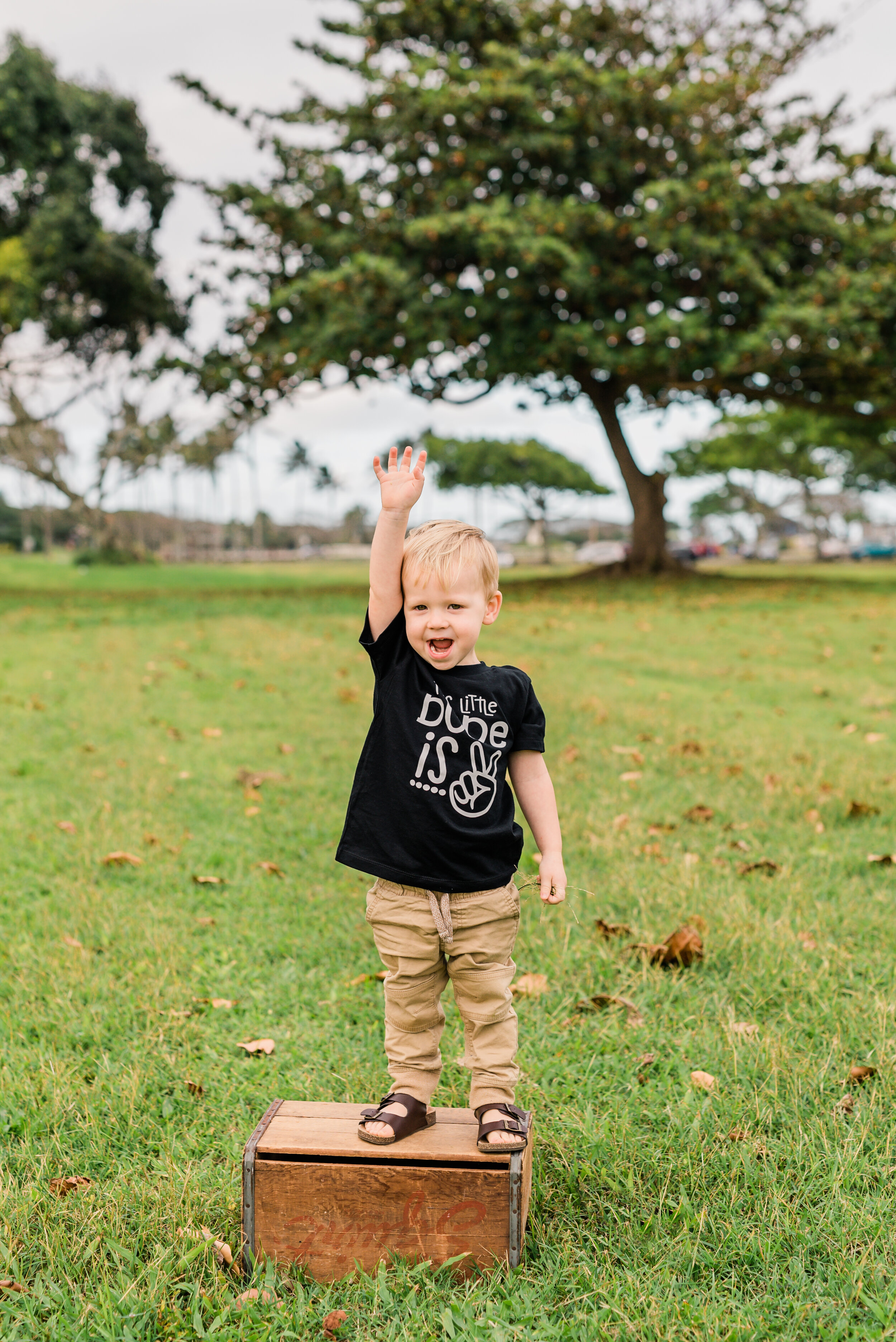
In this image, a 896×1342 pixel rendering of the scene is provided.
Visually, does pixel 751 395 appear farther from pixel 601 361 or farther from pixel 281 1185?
pixel 281 1185

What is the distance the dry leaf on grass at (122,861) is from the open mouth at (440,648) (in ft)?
8.80

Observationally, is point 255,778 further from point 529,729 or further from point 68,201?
point 68,201

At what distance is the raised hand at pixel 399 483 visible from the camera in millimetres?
2182

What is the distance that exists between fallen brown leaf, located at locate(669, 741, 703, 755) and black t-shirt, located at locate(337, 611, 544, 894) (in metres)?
4.25

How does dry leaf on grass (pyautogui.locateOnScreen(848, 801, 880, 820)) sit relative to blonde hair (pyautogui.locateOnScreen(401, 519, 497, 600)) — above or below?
below

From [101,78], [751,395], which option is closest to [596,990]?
[751,395]

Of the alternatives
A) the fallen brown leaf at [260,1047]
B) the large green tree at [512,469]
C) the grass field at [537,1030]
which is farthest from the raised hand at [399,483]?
the large green tree at [512,469]

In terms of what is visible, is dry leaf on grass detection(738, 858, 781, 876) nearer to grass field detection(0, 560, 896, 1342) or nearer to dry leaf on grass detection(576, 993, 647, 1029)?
grass field detection(0, 560, 896, 1342)

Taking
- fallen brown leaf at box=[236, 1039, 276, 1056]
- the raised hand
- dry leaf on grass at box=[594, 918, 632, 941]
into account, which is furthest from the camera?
dry leaf on grass at box=[594, 918, 632, 941]

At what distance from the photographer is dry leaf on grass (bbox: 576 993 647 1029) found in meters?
3.15

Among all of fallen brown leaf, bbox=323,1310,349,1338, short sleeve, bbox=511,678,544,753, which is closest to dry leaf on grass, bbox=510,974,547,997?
short sleeve, bbox=511,678,544,753

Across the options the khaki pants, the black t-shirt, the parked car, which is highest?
the parked car

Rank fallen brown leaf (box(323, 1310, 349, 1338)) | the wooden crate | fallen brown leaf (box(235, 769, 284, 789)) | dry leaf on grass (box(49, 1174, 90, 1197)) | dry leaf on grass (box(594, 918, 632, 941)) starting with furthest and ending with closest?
fallen brown leaf (box(235, 769, 284, 789)) → dry leaf on grass (box(594, 918, 632, 941)) → dry leaf on grass (box(49, 1174, 90, 1197)) → the wooden crate → fallen brown leaf (box(323, 1310, 349, 1338))

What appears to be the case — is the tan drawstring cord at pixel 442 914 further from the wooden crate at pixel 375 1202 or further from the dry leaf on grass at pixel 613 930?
the dry leaf on grass at pixel 613 930
